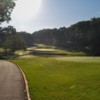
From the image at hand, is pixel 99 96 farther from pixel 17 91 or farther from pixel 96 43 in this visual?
pixel 96 43

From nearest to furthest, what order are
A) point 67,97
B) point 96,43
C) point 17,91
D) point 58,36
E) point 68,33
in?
point 67,97 < point 17,91 < point 96,43 < point 68,33 < point 58,36

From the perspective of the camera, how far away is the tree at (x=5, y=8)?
34.2 metres

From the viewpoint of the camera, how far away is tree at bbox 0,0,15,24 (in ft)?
112

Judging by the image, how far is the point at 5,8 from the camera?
36.1 meters

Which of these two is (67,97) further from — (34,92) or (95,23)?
(95,23)

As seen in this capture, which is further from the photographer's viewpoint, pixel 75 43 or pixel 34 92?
pixel 75 43

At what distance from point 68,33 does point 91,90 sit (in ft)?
489

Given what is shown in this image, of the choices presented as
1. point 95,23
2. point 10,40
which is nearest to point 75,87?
point 10,40

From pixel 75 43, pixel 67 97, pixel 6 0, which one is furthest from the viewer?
pixel 75 43

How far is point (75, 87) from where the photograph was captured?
59.0ft

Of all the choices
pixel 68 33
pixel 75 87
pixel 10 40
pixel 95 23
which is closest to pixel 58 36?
pixel 68 33

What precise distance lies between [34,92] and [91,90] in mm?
4074

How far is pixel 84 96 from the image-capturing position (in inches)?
581

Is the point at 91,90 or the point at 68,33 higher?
the point at 68,33
